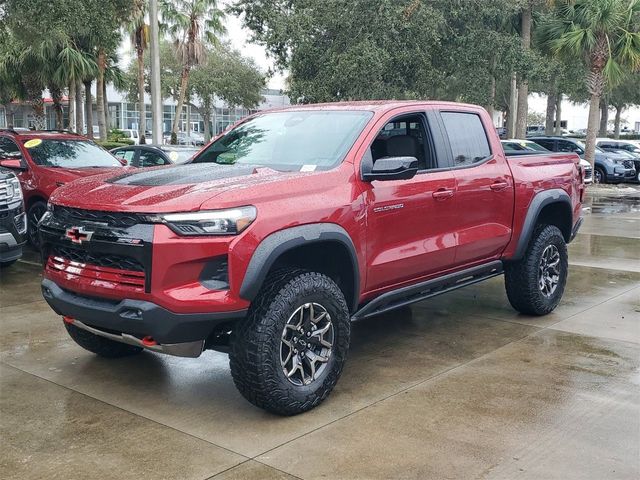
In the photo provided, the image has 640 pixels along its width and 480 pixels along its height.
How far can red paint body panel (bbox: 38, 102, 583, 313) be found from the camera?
3.90 meters

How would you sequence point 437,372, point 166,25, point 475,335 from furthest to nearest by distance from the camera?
point 166,25 < point 475,335 < point 437,372

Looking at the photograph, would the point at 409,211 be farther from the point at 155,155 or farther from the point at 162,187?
the point at 155,155

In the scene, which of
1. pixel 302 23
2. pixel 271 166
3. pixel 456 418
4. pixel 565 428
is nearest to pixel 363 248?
pixel 271 166

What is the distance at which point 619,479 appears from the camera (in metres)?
3.56

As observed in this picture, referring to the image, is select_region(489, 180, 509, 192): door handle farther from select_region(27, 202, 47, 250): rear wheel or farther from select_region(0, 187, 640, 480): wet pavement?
select_region(27, 202, 47, 250): rear wheel

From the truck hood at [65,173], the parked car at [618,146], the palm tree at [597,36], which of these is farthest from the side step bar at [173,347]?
the parked car at [618,146]

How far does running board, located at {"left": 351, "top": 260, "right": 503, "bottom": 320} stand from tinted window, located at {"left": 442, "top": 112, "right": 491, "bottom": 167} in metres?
0.90

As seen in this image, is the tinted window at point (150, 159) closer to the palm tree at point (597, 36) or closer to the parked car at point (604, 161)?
the palm tree at point (597, 36)

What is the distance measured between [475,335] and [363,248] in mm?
1941

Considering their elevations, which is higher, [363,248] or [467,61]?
[467,61]

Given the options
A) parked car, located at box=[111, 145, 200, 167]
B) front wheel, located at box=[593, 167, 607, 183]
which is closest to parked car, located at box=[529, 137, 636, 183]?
front wheel, located at box=[593, 167, 607, 183]

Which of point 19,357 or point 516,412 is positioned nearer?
point 516,412

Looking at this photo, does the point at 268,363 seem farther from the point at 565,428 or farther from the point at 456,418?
the point at 565,428

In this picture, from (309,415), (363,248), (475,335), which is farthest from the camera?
(475,335)
